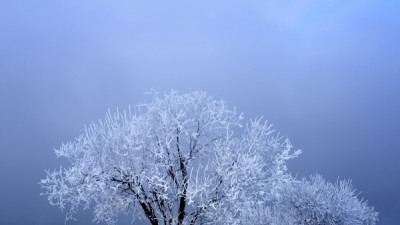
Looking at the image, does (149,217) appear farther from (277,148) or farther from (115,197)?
(277,148)

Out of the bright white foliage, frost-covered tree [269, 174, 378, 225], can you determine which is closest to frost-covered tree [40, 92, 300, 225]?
the bright white foliage

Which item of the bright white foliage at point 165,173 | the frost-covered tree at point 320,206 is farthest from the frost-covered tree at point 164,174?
the frost-covered tree at point 320,206

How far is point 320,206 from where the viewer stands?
36406mm

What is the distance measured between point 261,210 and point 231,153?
25.0 metres

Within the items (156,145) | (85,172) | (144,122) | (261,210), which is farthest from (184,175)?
(261,210)

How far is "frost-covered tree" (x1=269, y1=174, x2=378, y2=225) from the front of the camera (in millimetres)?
36062

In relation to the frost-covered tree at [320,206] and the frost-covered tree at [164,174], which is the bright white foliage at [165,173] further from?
the frost-covered tree at [320,206]

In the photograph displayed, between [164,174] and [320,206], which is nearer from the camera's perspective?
[164,174]

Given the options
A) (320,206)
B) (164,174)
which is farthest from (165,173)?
(320,206)

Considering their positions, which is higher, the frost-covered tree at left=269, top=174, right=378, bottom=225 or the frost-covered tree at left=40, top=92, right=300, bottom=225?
the frost-covered tree at left=269, top=174, right=378, bottom=225

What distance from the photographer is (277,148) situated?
60.9ft

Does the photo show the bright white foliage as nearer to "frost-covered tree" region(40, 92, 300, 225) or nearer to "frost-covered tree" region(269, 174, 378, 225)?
"frost-covered tree" region(40, 92, 300, 225)

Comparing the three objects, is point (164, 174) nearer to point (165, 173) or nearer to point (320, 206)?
point (165, 173)

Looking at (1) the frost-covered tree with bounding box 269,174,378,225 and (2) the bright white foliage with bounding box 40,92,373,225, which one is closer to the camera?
(2) the bright white foliage with bounding box 40,92,373,225
